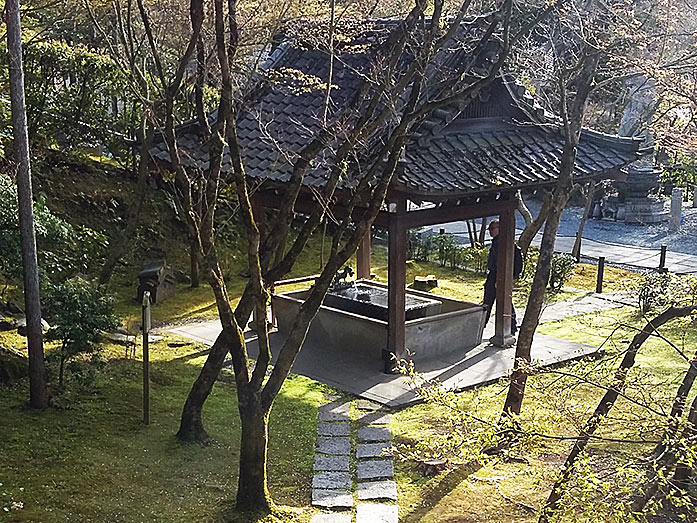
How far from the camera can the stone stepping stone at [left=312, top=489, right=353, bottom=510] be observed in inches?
250

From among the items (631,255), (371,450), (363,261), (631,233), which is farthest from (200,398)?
(631,233)

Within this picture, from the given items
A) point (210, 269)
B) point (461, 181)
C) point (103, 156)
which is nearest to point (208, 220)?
point (210, 269)

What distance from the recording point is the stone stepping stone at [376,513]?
242 inches

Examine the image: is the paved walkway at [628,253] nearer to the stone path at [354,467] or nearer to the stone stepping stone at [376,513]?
the stone path at [354,467]

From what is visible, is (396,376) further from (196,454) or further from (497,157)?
(196,454)

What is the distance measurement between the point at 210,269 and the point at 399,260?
412 centimetres

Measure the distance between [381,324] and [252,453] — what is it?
4.17 meters

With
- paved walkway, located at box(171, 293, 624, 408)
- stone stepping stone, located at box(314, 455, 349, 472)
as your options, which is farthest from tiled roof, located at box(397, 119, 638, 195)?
stone stepping stone, located at box(314, 455, 349, 472)

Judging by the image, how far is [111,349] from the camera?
31.8 ft

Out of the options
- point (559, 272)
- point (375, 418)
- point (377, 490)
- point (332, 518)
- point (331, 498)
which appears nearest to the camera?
point (332, 518)

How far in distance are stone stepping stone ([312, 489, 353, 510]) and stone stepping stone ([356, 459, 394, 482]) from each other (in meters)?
0.40

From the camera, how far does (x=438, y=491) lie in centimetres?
674

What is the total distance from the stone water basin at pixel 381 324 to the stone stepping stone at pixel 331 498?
3.48 metres

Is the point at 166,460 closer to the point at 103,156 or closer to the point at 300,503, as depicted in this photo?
the point at 300,503
